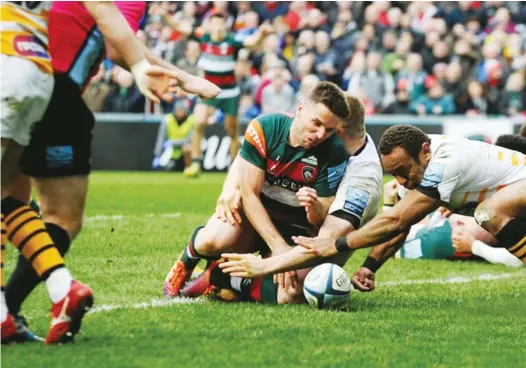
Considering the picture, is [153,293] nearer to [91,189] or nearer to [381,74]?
[91,189]

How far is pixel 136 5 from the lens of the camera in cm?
620

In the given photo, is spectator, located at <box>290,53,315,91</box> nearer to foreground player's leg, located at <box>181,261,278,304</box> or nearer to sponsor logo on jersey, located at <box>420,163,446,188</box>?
foreground player's leg, located at <box>181,261,278,304</box>

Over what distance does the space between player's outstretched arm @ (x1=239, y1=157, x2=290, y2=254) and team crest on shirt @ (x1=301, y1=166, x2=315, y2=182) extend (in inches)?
10.1

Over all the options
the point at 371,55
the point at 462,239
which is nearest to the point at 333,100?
the point at 462,239

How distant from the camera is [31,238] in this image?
5.05 meters

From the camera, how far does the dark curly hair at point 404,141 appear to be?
257 inches

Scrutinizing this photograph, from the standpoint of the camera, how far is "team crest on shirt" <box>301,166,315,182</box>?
6719 mm

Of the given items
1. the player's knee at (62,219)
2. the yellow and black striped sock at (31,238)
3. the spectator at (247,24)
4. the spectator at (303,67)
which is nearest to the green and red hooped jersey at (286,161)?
the player's knee at (62,219)

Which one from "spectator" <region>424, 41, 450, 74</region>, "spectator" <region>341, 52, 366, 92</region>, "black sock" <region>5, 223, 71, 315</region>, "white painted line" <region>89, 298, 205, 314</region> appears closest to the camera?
"black sock" <region>5, 223, 71, 315</region>

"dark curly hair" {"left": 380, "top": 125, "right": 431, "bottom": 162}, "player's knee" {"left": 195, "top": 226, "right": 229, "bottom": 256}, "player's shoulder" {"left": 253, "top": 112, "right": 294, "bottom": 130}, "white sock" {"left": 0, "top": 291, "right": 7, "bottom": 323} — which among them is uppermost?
"dark curly hair" {"left": 380, "top": 125, "right": 431, "bottom": 162}

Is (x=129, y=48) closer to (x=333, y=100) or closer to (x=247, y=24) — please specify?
(x=333, y=100)

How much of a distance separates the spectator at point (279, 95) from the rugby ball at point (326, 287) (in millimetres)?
14375

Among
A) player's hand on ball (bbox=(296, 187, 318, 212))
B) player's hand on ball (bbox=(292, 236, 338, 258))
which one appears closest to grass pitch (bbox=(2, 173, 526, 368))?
player's hand on ball (bbox=(292, 236, 338, 258))

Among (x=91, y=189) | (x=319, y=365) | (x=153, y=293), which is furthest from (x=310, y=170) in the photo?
(x=91, y=189)
